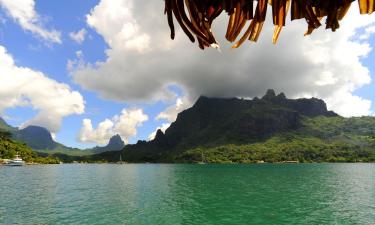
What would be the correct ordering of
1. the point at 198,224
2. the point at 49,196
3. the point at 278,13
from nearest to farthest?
the point at 278,13
the point at 198,224
the point at 49,196

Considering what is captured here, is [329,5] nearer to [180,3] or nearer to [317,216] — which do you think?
[180,3]

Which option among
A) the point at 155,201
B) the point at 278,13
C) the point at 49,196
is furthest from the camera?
the point at 49,196

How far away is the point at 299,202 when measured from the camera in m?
71.3

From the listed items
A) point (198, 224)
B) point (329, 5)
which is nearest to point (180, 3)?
point (329, 5)

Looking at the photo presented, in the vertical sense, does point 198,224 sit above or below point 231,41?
below

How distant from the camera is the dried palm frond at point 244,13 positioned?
1.92m

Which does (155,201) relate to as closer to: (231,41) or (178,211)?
(178,211)

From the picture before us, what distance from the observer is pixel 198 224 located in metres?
49.5

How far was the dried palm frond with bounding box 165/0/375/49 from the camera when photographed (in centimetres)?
192

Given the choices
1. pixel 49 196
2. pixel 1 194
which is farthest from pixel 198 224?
pixel 1 194

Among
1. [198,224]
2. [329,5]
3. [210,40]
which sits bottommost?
[198,224]

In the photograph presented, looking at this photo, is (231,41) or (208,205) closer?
(231,41)

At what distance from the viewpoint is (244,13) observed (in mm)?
2057

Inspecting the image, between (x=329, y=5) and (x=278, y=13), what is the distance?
0.98 feet
